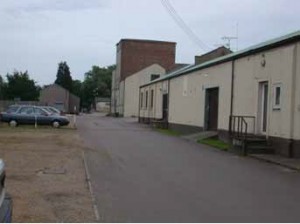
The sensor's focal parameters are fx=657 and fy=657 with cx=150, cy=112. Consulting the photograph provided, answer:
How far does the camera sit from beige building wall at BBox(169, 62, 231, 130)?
3161 centimetres

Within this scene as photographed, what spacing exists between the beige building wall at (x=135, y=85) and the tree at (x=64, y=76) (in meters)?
61.0

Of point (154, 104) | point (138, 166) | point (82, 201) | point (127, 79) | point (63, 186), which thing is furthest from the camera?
point (127, 79)

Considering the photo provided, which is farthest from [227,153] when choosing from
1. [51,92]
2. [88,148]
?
[51,92]

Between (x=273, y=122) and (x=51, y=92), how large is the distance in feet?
317

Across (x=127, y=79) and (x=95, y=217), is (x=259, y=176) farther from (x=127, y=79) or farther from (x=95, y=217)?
(x=127, y=79)

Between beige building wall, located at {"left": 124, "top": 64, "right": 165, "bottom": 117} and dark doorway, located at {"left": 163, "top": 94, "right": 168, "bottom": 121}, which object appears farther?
beige building wall, located at {"left": 124, "top": 64, "right": 165, "bottom": 117}

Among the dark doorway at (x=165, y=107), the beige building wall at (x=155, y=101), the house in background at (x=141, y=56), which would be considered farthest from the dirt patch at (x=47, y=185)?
the house in background at (x=141, y=56)

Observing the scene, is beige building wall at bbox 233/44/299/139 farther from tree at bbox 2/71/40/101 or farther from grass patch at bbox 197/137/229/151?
tree at bbox 2/71/40/101

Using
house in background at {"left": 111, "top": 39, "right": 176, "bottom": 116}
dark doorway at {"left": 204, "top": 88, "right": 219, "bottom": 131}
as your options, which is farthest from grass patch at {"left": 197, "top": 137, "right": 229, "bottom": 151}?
house in background at {"left": 111, "top": 39, "right": 176, "bottom": 116}

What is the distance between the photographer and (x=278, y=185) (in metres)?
14.8

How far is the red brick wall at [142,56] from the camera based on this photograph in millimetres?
95875

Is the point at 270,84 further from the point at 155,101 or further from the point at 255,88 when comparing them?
the point at 155,101

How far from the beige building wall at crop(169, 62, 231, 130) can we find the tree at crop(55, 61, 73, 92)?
103924 millimetres

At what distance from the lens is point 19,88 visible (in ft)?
372
